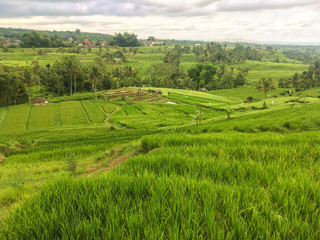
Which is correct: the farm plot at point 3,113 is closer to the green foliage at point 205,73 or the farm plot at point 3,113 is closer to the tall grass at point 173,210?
the tall grass at point 173,210

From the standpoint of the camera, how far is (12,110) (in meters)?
52.6

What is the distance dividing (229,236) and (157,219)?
787 mm

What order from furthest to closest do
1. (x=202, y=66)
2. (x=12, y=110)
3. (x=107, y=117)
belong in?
(x=202, y=66)
(x=12, y=110)
(x=107, y=117)

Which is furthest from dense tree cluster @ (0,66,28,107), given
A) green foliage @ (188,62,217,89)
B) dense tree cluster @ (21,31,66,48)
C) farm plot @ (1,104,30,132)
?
dense tree cluster @ (21,31,66,48)

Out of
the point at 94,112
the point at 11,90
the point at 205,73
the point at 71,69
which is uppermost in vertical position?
the point at 205,73

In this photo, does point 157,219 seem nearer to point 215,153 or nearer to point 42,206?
point 42,206

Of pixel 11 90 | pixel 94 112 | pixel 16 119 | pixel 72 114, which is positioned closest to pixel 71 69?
pixel 11 90

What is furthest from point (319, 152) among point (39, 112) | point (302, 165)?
point (39, 112)

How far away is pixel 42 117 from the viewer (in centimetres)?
4728

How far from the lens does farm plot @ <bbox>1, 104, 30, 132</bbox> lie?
131ft

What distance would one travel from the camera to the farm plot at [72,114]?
147 feet

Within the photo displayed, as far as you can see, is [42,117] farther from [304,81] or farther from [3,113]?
[304,81]

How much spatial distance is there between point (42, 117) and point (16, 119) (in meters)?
5.35

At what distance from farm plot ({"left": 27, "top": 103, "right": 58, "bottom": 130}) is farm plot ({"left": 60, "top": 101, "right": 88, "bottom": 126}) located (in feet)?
6.31
